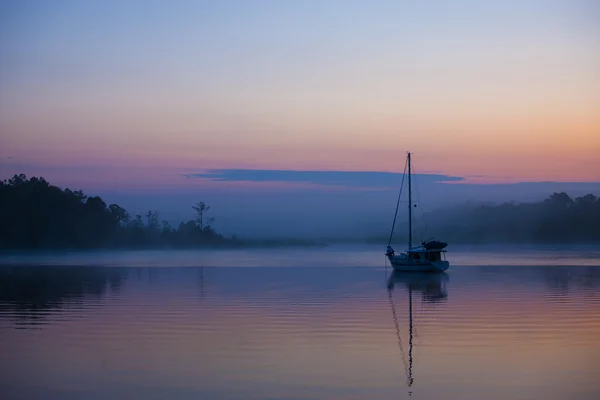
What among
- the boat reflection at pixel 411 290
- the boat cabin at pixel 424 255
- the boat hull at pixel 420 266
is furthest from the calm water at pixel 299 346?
the boat cabin at pixel 424 255

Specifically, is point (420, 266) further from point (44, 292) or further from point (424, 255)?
point (44, 292)

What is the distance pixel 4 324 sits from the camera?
88.4 ft

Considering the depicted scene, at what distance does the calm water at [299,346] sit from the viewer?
1647 cm

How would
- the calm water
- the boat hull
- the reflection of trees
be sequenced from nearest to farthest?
the calm water, the reflection of trees, the boat hull

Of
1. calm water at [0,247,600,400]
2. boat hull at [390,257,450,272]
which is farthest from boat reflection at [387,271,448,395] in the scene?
boat hull at [390,257,450,272]

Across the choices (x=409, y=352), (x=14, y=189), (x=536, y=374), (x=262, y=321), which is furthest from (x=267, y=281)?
(x=14, y=189)

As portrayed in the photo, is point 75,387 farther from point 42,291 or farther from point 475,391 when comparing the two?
point 42,291

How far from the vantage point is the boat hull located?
63.5 m

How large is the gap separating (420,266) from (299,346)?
43.7 meters

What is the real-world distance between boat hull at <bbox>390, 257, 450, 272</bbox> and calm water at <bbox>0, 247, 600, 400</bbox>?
2308cm

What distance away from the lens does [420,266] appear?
64.4 metres

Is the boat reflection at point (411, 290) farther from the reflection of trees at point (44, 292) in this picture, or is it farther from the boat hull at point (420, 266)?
the reflection of trees at point (44, 292)

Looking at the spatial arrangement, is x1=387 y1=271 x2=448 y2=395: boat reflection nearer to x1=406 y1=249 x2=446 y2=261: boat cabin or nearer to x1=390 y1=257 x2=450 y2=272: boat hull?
x1=390 y1=257 x2=450 y2=272: boat hull

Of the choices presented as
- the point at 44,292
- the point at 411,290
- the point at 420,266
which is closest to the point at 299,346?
the point at 44,292
